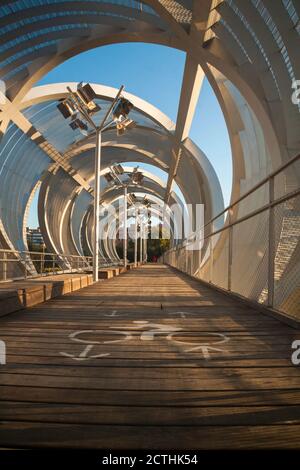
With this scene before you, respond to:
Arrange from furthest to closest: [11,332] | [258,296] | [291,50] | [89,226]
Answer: [89,226], [291,50], [258,296], [11,332]

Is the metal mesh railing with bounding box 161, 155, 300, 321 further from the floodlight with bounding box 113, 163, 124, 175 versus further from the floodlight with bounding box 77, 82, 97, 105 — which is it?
the floodlight with bounding box 113, 163, 124, 175

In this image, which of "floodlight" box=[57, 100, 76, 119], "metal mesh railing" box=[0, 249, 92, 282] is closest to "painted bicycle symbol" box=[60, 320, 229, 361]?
"metal mesh railing" box=[0, 249, 92, 282]

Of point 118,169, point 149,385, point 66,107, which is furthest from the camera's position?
point 118,169

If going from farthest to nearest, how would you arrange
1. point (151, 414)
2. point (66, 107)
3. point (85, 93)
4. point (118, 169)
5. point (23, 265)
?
point (118, 169)
point (23, 265)
point (66, 107)
point (85, 93)
point (151, 414)

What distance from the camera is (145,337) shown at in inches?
148

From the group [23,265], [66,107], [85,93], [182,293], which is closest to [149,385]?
[182,293]

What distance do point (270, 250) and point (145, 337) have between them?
6.19 feet

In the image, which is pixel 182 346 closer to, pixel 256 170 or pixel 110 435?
pixel 110 435

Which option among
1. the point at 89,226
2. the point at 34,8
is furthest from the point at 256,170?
the point at 89,226

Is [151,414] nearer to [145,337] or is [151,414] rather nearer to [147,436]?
[147,436]

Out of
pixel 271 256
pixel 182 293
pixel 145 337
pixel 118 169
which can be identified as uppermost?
pixel 118 169

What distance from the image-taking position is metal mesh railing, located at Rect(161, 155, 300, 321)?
15.9ft

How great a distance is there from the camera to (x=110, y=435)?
1.68 metres

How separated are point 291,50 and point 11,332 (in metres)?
7.07
